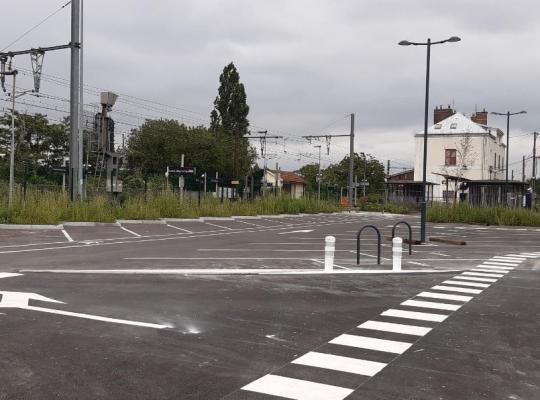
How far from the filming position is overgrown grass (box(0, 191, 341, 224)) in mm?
22594

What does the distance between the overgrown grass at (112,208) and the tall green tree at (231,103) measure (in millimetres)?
26384

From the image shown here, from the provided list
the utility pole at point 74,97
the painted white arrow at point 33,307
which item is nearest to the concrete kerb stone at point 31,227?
the utility pole at point 74,97

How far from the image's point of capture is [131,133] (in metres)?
60.3

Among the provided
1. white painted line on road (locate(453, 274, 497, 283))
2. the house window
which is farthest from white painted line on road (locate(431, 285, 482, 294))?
the house window

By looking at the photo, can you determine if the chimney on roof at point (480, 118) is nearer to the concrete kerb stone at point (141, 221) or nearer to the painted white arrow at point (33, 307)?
the concrete kerb stone at point (141, 221)

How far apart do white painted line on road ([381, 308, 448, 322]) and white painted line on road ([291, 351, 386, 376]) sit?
2415 mm

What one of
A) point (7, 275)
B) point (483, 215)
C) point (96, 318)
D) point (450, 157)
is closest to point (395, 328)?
point (96, 318)

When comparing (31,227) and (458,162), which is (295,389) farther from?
(458,162)

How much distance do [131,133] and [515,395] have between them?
58212 mm

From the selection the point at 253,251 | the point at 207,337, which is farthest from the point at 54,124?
the point at 207,337

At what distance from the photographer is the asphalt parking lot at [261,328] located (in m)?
5.21

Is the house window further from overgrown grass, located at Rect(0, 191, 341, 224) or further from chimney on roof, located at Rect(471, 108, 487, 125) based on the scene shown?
overgrown grass, located at Rect(0, 191, 341, 224)

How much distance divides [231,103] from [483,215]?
113 ft

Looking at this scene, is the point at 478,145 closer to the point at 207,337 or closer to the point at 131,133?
the point at 131,133
